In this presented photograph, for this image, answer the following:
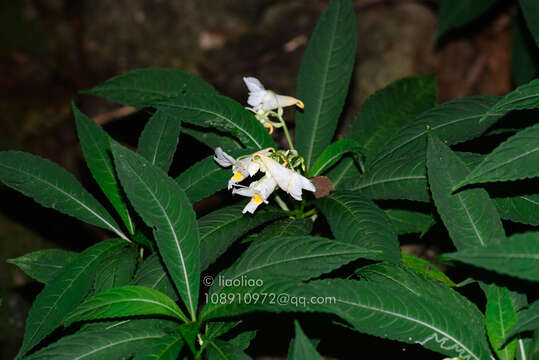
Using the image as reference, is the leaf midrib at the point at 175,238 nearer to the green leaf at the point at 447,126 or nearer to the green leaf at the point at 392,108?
the green leaf at the point at 447,126

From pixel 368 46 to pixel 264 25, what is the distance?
0.90 m

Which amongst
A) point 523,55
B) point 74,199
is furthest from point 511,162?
point 523,55

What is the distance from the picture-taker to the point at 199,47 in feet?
11.5

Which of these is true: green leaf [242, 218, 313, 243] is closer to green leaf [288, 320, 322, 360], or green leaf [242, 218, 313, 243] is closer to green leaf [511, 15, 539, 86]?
green leaf [288, 320, 322, 360]

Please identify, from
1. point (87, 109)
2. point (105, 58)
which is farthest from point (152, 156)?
point (105, 58)

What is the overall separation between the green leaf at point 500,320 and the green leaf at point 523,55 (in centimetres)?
173

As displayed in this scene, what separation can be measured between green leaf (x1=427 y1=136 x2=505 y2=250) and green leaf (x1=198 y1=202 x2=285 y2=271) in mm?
585

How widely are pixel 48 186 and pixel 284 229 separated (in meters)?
0.89

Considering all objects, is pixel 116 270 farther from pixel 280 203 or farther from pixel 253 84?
pixel 253 84

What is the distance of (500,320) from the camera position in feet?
4.00

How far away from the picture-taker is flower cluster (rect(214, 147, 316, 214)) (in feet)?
4.75

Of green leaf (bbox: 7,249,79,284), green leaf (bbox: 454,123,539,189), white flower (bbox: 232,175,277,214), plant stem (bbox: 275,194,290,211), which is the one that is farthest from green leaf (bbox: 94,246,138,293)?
green leaf (bbox: 454,123,539,189)

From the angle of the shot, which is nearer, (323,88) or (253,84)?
(253,84)

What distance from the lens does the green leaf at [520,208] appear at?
55.8 inches
